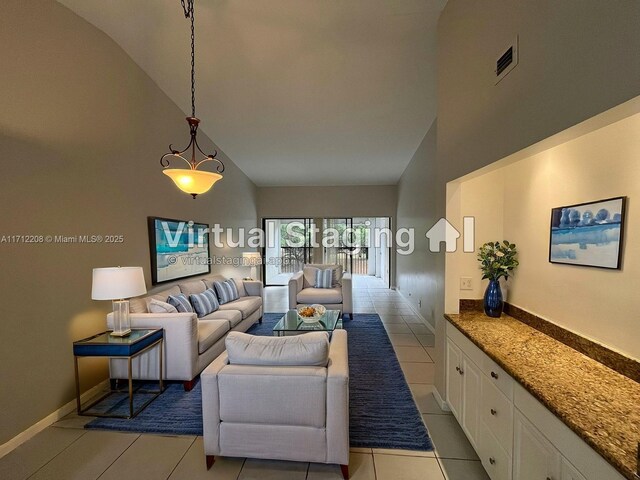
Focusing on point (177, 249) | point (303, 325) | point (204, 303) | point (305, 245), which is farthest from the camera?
point (305, 245)

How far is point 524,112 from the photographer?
4.46 ft

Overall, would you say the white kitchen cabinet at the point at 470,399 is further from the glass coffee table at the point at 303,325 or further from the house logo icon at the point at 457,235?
the glass coffee table at the point at 303,325

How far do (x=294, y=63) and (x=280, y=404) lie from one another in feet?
10.1

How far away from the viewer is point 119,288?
7.78 feet

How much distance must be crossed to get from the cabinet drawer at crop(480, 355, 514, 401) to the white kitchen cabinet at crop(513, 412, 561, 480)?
114mm

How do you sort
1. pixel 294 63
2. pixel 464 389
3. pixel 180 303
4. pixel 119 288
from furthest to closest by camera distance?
pixel 180 303 → pixel 294 63 → pixel 119 288 → pixel 464 389

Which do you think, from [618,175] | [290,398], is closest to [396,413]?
[290,398]

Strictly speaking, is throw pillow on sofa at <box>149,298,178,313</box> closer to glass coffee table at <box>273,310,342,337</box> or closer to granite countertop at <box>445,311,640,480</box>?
glass coffee table at <box>273,310,342,337</box>

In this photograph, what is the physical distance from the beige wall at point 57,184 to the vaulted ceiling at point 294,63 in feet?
1.14

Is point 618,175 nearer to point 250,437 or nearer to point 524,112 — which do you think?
point 524,112

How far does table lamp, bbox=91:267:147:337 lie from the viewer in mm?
2342

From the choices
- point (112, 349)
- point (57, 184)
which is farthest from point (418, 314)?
point (57, 184)

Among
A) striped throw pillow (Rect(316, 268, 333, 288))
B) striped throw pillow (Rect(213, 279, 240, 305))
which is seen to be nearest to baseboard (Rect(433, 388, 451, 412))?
striped throw pillow (Rect(316, 268, 333, 288))

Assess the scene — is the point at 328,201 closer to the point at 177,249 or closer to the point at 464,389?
the point at 177,249
